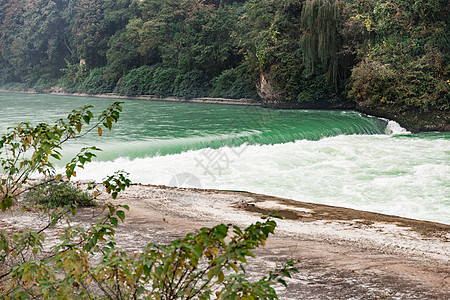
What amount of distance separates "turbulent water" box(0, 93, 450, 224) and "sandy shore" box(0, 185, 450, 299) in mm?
1454

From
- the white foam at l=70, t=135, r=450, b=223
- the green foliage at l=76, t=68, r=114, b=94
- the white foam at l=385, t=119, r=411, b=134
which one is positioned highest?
the green foliage at l=76, t=68, r=114, b=94

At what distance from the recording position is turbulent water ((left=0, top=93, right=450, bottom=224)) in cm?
1012

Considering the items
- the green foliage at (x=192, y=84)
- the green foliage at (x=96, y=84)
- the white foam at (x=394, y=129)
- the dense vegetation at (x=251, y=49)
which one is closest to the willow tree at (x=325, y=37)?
the dense vegetation at (x=251, y=49)

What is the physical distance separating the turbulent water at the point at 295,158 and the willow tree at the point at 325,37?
314 centimetres

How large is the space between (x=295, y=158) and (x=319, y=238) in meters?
7.47

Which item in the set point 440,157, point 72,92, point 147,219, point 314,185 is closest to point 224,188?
point 314,185

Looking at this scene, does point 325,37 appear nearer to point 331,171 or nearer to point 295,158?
point 295,158

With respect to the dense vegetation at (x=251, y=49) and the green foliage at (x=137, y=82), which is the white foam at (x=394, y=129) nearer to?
the dense vegetation at (x=251, y=49)

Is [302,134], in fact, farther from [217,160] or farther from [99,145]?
[99,145]

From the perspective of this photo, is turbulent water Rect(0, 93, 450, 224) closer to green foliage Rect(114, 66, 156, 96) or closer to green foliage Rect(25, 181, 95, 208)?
green foliage Rect(25, 181, 95, 208)

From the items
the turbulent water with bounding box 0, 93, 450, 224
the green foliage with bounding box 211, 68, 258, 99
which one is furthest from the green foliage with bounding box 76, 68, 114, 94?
the turbulent water with bounding box 0, 93, 450, 224

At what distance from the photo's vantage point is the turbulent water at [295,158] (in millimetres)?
10125

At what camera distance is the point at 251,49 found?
93.9ft

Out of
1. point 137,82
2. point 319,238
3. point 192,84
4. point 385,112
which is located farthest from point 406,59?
point 137,82
